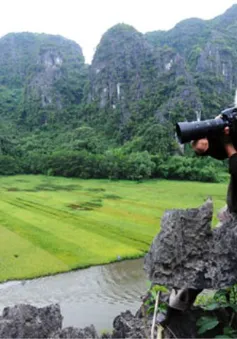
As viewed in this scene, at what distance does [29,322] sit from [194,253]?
1085 millimetres

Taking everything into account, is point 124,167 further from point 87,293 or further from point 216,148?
point 216,148

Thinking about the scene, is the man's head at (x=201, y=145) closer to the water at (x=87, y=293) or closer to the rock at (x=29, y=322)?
the rock at (x=29, y=322)

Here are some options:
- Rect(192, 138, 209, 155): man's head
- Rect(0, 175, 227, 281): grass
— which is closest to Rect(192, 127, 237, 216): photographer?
Rect(192, 138, 209, 155): man's head

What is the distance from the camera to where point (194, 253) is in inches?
81.7

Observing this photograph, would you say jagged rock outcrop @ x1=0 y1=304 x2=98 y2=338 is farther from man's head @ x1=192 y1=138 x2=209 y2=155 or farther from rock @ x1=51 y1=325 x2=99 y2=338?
man's head @ x1=192 y1=138 x2=209 y2=155

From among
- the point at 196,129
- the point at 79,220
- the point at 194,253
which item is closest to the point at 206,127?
the point at 196,129

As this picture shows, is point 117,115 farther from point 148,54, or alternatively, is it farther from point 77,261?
point 77,261

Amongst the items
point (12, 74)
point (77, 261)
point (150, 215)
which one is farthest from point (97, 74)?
point (77, 261)

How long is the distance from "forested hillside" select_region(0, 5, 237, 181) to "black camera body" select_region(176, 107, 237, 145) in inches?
1190

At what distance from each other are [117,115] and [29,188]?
33539mm

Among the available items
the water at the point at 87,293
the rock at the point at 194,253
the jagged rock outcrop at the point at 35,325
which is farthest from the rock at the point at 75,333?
the water at the point at 87,293

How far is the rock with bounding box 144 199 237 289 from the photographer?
80.4 inches

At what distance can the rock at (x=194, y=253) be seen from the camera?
204 centimetres

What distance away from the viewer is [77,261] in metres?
12.1
